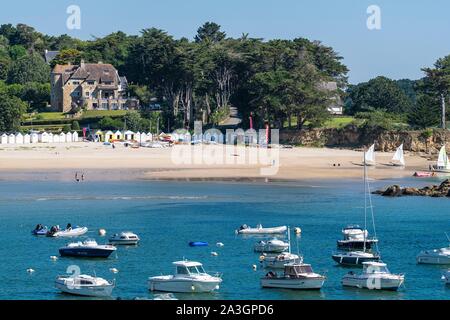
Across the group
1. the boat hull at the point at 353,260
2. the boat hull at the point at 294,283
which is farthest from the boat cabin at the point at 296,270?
the boat hull at the point at 353,260

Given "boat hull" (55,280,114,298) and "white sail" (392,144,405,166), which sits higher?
"white sail" (392,144,405,166)

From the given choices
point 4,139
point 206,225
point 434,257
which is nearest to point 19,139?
point 4,139

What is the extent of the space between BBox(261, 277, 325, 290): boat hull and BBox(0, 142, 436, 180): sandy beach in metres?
48.5

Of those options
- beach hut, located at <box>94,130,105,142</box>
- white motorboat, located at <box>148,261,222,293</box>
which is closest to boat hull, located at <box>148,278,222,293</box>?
white motorboat, located at <box>148,261,222,293</box>

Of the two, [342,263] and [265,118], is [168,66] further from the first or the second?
[342,263]

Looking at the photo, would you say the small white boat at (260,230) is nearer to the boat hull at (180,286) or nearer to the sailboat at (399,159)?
the boat hull at (180,286)

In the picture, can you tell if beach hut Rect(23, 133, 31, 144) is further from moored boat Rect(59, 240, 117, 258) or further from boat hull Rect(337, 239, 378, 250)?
boat hull Rect(337, 239, 378, 250)

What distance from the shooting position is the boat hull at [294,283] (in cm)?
3412

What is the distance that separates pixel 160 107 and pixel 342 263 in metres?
98.9

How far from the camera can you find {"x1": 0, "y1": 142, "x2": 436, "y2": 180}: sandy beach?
282 ft

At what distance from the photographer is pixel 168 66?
12706 cm

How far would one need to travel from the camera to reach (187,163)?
97.4m

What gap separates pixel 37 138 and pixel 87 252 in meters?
77.1

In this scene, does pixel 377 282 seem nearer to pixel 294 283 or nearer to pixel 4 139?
pixel 294 283
